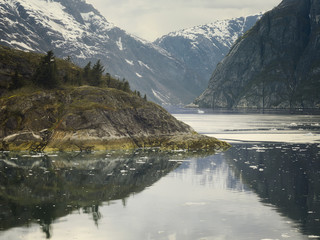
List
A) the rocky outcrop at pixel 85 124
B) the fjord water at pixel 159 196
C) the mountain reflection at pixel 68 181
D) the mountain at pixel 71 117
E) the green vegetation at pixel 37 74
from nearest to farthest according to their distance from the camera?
the fjord water at pixel 159 196, the mountain reflection at pixel 68 181, the rocky outcrop at pixel 85 124, the mountain at pixel 71 117, the green vegetation at pixel 37 74

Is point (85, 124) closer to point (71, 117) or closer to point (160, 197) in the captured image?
point (71, 117)

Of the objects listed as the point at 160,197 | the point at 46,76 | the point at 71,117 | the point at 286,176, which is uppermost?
the point at 46,76

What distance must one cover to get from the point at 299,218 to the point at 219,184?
53.5ft

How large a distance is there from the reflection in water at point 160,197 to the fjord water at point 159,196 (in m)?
0.08

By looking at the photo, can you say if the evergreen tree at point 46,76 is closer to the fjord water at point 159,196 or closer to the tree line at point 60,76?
the tree line at point 60,76

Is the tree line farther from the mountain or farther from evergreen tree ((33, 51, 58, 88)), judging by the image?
the mountain

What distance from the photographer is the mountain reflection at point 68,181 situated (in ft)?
127

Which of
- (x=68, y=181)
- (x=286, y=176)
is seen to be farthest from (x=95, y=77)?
(x=286, y=176)

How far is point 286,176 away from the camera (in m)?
56.0

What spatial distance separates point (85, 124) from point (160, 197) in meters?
42.9

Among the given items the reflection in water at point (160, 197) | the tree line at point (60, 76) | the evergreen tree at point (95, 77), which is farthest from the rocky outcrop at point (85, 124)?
the evergreen tree at point (95, 77)

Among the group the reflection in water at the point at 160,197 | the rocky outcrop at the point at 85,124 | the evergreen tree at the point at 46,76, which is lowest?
the reflection in water at the point at 160,197

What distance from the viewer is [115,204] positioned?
41.7 meters

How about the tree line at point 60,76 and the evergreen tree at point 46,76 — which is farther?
the tree line at point 60,76
